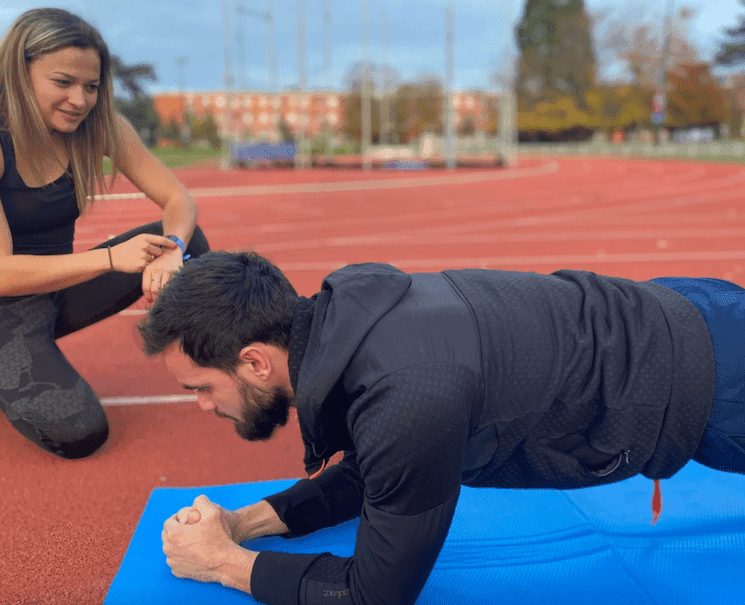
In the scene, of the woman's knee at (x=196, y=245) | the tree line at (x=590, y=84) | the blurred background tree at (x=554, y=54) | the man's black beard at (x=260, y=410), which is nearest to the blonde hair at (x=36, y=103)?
the woman's knee at (x=196, y=245)

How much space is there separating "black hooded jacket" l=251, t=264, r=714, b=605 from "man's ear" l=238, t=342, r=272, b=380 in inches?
2.9

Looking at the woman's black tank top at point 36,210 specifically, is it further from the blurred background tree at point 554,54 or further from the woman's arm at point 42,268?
the blurred background tree at point 554,54

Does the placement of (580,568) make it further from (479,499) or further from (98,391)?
(98,391)

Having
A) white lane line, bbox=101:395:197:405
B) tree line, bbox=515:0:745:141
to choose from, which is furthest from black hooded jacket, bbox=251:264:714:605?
tree line, bbox=515:0:745:141

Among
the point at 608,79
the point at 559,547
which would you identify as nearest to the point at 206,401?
the point at 559,547

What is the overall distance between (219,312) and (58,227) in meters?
1.97

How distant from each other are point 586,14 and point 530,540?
195 feet

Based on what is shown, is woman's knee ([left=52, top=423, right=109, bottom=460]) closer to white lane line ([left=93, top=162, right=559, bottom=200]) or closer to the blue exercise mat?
the blue exercise mat

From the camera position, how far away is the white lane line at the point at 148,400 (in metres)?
Result: 3.71

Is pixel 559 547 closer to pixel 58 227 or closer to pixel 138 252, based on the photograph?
pixel 138 252

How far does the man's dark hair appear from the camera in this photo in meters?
1.56

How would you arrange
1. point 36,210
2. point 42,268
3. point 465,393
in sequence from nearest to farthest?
point 465,393
point 42,268
point 36,210

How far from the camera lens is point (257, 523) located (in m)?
2.18

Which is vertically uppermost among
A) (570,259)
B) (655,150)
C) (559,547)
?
(655,150)
